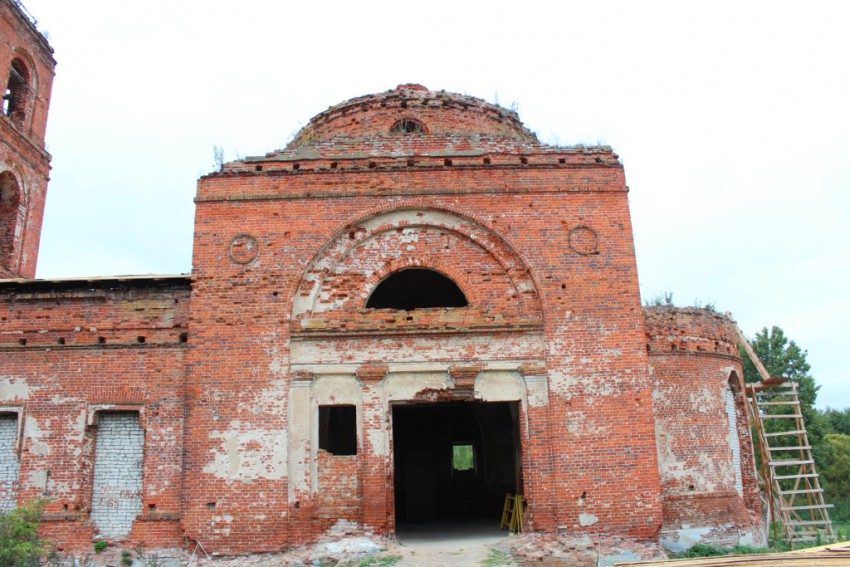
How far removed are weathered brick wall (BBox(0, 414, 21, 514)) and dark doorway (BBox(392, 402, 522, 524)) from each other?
7370mm

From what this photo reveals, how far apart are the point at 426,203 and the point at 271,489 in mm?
5194

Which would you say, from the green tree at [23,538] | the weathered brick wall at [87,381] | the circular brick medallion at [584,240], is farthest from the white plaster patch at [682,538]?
the green tree at [23,538]

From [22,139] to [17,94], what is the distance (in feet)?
5.24

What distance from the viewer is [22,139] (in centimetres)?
1628

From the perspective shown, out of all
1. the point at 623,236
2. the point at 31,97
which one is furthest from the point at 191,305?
the point at 31,97

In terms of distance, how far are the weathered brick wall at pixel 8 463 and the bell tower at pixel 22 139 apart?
5.80m

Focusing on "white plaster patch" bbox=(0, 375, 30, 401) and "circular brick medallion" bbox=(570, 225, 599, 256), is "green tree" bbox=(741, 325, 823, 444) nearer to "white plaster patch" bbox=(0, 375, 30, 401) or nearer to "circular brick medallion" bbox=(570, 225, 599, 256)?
"circular brick medallion" bbox=(570, 225, 599, 256)

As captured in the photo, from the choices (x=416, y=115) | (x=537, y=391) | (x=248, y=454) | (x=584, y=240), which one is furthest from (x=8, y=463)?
(x=584, y=240)

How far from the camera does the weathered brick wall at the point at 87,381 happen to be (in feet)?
33.0

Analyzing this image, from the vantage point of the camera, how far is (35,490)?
1016 cm

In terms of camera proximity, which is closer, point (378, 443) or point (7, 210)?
point (378, 443)

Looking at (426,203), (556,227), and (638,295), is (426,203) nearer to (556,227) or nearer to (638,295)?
(556,227)

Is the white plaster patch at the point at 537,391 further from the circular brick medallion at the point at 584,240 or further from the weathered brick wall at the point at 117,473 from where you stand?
the weathered brick wall at the point at 117,473

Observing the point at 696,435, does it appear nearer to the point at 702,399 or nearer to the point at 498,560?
the point at 702,399
